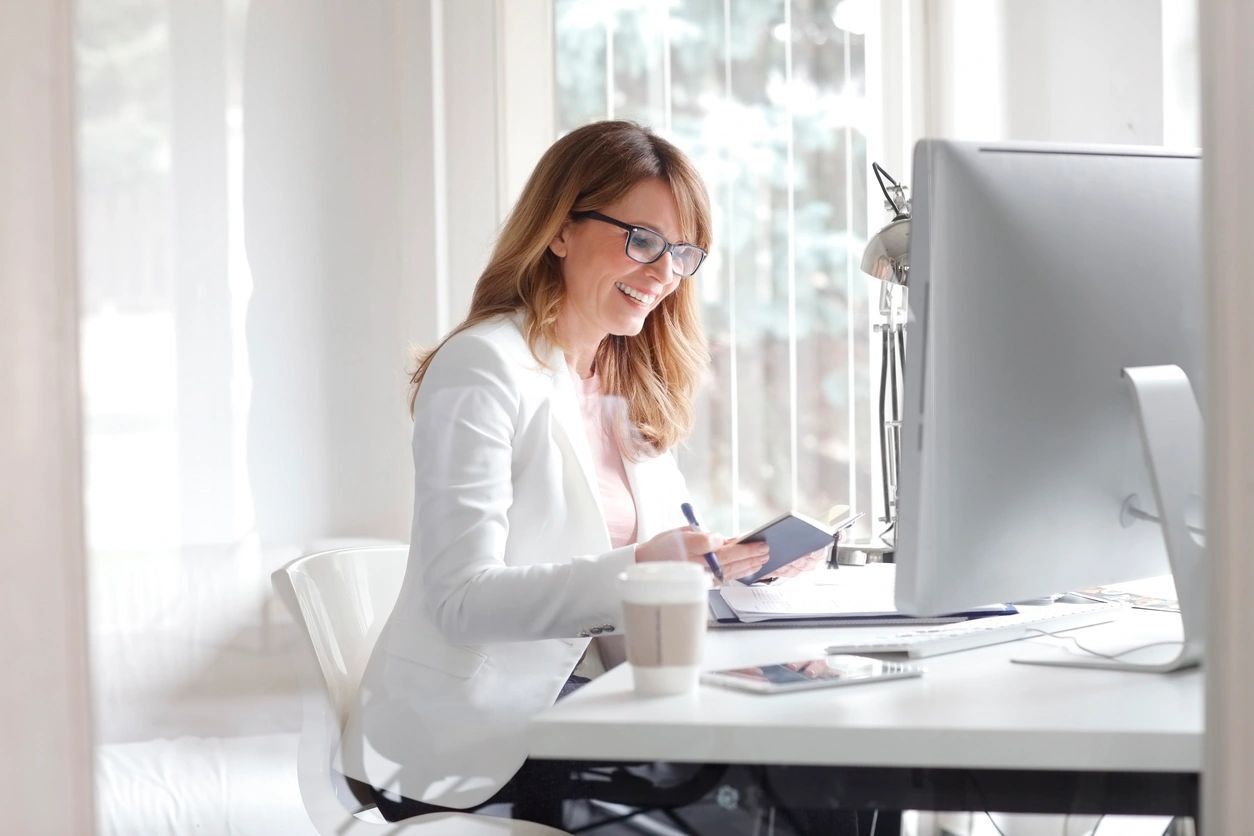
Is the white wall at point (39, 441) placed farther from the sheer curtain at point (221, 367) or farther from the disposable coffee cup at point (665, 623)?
the disposable coffee cup at point (665, 623)

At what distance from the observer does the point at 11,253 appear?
0.90m

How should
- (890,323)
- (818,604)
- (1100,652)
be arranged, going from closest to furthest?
(1100,652) < (818,604) < (890,323)

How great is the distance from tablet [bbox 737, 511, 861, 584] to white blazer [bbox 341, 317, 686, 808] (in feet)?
0.46

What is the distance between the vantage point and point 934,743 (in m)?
0.74

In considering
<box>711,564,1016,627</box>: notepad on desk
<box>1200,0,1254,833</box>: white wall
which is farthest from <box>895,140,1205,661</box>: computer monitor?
<box>711,564,1016,627</box>: notepad on desk

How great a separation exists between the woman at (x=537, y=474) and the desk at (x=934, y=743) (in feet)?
1.10

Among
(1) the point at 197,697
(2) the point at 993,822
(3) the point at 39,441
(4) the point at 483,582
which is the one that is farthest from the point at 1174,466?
(1) the point at 197,697

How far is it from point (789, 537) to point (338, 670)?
1.79 ft

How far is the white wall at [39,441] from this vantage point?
897 mm

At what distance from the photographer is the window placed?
7.29 feet

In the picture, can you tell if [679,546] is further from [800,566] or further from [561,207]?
[561,207]

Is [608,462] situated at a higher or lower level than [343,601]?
higher

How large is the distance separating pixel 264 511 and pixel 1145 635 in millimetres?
1042

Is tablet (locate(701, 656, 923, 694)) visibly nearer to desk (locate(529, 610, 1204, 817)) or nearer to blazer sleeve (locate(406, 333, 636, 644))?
desk (locate(529, 610, 1204, 817))
